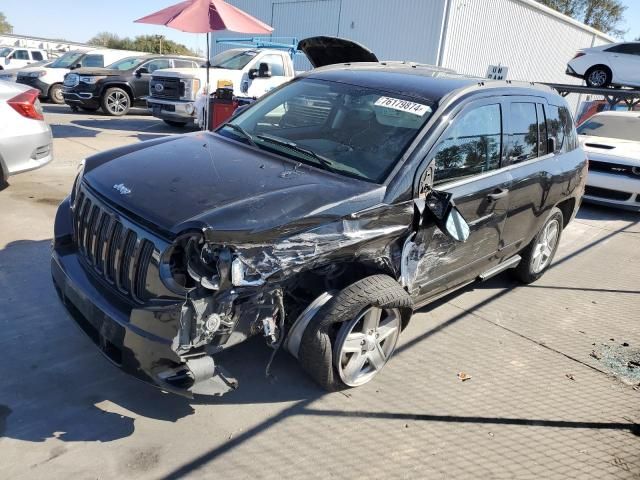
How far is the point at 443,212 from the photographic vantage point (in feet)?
10.5

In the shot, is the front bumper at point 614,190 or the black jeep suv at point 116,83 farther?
the black jeep suv at point 116,83

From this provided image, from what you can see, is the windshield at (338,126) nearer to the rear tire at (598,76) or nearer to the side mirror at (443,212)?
the side mirror at (443,212)

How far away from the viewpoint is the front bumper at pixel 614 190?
27.0ft

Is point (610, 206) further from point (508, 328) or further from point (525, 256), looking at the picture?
point (508, 328)

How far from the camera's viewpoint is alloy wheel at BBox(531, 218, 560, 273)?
504cm

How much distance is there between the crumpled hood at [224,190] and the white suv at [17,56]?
2380 cm

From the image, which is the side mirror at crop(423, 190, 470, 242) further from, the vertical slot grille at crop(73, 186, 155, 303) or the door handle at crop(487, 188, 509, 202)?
the vertical slot grille at crop(73, 186, 155, 303)

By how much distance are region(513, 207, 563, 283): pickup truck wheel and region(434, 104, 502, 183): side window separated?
55.0 inches

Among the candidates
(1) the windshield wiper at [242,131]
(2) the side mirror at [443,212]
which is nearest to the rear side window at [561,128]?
(2) the side mirror at [443,212]

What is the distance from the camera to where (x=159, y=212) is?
2.61m

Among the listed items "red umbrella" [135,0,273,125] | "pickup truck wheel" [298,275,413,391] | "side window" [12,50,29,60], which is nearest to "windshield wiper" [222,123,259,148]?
"pickup truck wheel" [298,275,413,391]

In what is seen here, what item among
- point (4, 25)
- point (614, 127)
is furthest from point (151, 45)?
point (614, 127)

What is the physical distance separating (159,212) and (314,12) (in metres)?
22.4

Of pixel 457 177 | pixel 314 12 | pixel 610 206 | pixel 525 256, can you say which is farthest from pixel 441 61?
pixel 457 177
